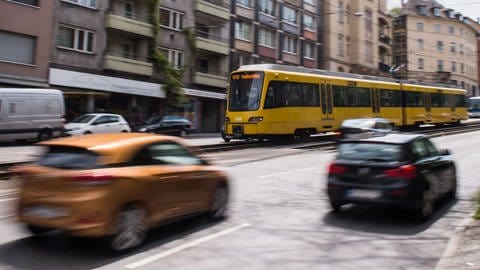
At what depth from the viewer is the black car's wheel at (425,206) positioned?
8182 millimetres

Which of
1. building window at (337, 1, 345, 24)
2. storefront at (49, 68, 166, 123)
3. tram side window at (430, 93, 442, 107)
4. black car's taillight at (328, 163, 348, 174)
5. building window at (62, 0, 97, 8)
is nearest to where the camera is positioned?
black car's taillight at (328, 163, 348, 174)

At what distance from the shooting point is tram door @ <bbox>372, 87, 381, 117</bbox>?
29766mm

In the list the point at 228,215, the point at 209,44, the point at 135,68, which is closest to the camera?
the point at 228,215

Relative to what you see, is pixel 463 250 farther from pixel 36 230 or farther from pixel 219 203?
pixel 36 230

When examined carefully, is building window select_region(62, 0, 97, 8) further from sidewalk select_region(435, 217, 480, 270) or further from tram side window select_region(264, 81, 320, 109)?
sidewalk select_region(435, 217, 480, 270)

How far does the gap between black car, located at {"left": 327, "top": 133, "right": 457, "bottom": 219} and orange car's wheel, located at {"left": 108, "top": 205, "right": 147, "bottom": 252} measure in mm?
3582

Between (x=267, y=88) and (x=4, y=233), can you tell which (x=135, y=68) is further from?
(x=4, y=233)

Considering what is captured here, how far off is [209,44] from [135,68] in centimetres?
858

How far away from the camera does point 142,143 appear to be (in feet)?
21.9

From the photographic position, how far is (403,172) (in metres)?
8.02

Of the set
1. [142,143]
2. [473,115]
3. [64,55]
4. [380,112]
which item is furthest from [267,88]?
[473,115]

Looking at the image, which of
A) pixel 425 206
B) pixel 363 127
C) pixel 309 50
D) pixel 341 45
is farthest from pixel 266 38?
pixel 425 206

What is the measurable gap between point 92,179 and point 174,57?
3368 cm

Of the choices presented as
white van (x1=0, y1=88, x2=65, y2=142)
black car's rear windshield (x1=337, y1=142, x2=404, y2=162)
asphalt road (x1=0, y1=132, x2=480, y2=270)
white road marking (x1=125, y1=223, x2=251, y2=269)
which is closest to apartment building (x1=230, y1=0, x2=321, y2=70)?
white van (x1=0, y1=88, x2=65, y2=142)
